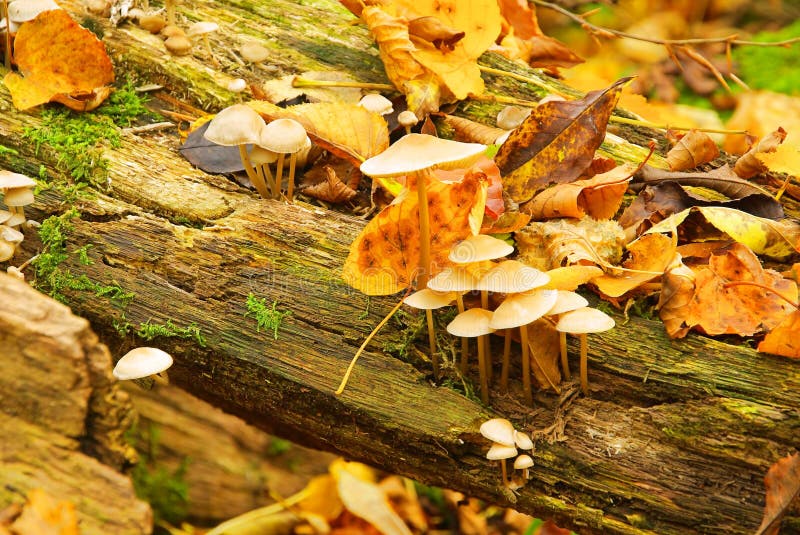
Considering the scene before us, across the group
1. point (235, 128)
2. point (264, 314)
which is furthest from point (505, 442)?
point (235, 128)

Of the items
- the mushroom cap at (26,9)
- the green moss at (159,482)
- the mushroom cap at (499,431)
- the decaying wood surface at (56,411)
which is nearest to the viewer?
the decaying wood surface at (56,411)

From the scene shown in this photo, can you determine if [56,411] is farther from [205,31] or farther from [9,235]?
[205,31]

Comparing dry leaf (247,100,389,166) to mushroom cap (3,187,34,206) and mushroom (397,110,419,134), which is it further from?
mushroom cap (3,187,34,206)

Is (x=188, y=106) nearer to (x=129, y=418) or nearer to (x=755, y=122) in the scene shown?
(x=129, y=418)

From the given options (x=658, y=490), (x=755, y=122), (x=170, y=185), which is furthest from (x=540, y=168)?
(x=755, y=122)

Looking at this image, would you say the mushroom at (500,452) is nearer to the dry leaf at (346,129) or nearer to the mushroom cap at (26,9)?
the dry leaf at (346,129)

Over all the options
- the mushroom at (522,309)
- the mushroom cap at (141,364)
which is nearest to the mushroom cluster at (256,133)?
the mushroom cap at (141,364)
